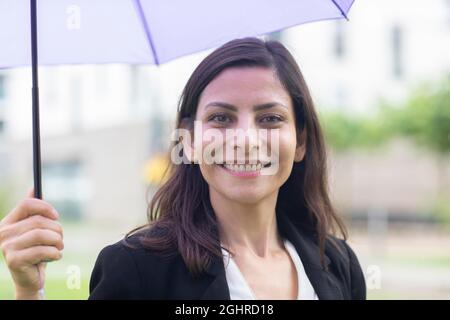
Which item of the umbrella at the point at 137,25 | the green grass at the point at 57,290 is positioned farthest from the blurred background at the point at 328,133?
the umbrella at the point at 137,25

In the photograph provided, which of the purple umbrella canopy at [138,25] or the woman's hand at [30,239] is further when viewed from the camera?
the purple umbrella canopy at [138,25]

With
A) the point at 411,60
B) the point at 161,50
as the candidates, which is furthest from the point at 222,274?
the point at 411,60

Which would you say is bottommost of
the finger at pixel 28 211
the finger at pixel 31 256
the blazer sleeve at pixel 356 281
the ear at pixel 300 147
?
the blazer sleeve at pixel 356 281

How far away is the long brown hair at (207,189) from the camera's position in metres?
2.03

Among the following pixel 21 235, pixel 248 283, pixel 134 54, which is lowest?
pixel 248 283

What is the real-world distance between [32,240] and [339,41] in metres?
26.2

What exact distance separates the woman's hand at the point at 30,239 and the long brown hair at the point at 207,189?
0.98ft

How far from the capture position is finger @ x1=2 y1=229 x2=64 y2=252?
1718mm

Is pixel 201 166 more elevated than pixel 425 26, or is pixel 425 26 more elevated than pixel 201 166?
pixel 425 26

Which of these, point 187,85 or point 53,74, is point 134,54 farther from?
point 53,74

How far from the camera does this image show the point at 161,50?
250cm

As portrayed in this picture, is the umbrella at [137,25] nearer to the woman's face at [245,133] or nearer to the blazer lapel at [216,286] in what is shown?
the woman's face at [245,133]

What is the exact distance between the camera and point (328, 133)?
22031 millimetres

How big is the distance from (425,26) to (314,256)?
25.1 meters
